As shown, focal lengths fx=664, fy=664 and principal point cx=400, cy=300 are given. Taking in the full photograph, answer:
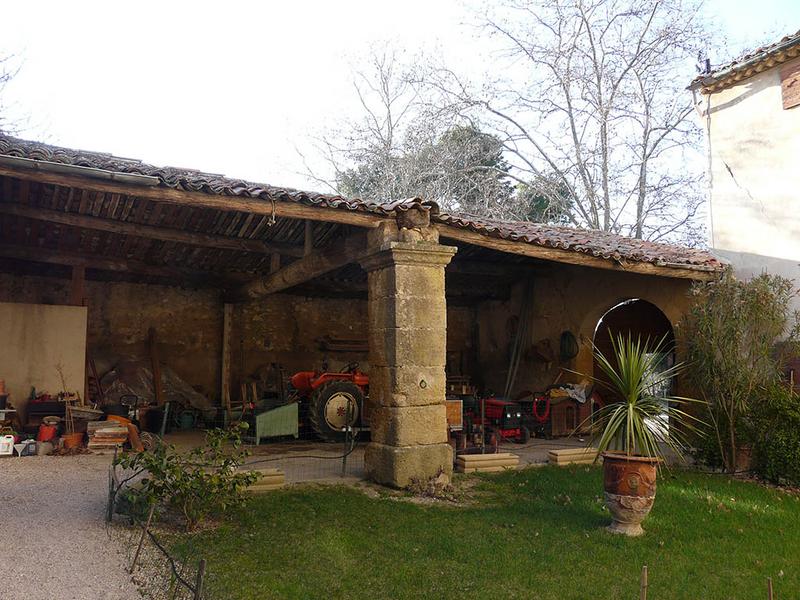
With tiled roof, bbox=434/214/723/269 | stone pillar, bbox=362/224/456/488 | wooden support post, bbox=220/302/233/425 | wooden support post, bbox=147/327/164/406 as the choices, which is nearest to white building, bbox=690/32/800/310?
tiled roof, bbox=434/214/723/269

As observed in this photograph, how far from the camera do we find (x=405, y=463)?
6609 mm

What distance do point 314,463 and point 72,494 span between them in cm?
279

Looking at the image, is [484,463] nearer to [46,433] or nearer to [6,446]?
[46,433]

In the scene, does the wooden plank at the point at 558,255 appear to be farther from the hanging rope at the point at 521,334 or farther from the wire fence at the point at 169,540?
the hanging rope at the point at 521,334

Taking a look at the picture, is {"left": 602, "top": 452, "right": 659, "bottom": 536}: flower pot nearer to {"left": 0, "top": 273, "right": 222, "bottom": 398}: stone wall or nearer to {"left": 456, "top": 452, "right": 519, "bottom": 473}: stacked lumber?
{"left": 456, "top": 452, "right": 519, "bottom": 473}: stacked lumber

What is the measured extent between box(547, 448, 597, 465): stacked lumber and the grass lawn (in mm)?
1493

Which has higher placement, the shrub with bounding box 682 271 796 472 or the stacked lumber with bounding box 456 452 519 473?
the shrub with bounding box 682 271 796 472

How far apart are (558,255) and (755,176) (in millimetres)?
3571

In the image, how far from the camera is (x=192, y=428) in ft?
36.8

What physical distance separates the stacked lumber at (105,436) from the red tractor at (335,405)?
2602 millimetres

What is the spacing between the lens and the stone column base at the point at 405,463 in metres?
6.59

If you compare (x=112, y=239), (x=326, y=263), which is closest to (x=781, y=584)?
(x=326, y=263)

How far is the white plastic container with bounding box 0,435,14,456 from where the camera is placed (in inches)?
329

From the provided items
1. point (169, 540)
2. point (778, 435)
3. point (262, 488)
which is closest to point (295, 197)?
point (262, 488)
